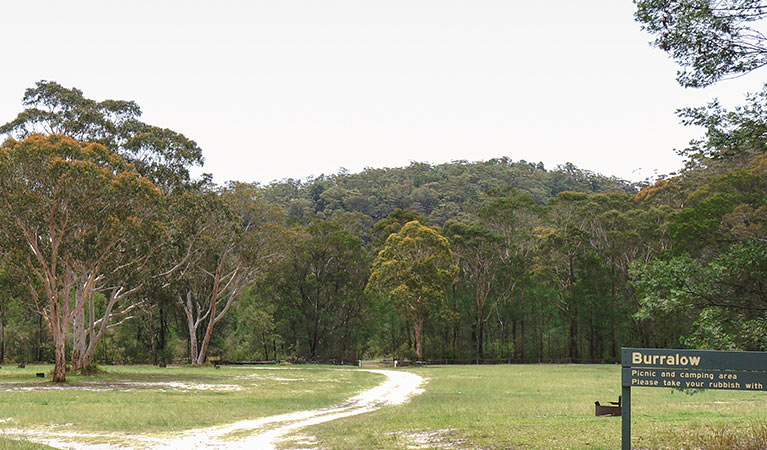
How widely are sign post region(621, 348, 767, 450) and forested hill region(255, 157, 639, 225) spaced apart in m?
84.7

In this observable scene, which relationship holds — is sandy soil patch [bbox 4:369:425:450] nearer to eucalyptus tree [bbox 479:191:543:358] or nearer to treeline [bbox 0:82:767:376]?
treeline [bbox 0:82:767:376]

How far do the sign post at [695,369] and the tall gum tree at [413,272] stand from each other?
46806 millimetres

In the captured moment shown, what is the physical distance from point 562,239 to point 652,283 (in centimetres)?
5240

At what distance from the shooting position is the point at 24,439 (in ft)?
40.9

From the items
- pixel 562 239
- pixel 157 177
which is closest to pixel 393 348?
pixel 562 239

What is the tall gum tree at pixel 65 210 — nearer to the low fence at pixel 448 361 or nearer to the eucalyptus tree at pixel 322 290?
the low fence at pixel 448 361

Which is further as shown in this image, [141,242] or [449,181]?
[449,181]

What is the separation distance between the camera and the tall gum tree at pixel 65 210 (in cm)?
2903

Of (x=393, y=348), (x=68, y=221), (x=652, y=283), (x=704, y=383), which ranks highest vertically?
(x=68, y=221)

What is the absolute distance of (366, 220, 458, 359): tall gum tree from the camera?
185ft

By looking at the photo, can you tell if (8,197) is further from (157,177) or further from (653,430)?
(653,430)

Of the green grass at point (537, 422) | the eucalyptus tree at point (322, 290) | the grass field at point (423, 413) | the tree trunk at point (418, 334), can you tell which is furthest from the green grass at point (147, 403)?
the eucalyptus tree at point (322, 290)

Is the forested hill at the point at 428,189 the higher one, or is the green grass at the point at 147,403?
the forested hill at the point at 428,189

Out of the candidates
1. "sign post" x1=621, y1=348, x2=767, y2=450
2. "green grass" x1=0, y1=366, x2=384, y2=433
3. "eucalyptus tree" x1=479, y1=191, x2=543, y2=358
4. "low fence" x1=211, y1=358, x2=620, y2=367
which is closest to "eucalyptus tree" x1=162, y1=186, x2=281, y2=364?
"low fence" x1=211, y1=358, x2=620, y2=367
